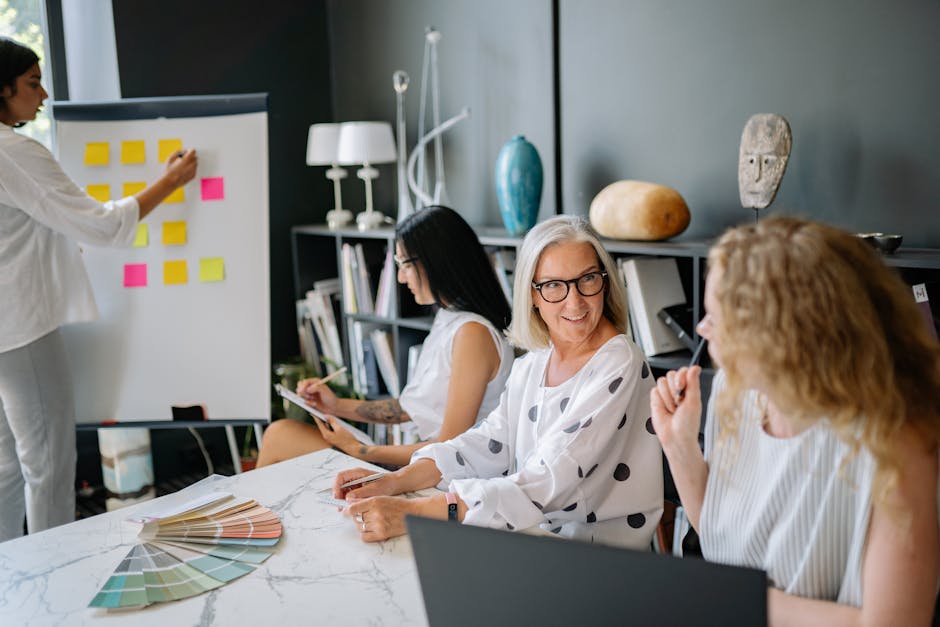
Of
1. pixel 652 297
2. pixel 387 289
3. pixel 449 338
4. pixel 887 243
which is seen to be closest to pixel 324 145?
pixel 387 289

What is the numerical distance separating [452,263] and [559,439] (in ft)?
2.76

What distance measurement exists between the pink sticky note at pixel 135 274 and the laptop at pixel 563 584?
7.32 feet

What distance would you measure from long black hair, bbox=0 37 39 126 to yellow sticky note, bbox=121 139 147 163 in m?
0.43

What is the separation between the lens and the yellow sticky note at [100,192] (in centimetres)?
284

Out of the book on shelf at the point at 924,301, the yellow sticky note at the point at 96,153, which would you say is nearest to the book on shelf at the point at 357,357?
the yellow sticky note at the point at 96,153

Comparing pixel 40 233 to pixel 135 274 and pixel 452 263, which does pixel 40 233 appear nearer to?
pixel 135 274

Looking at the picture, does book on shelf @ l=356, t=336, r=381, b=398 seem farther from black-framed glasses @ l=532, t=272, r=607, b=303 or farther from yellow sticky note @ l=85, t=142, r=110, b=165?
black-framed glasses @ l=532, t=272, r=607, b=303

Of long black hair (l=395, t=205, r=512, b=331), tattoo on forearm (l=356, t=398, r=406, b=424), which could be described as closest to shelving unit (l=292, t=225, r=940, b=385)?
long black hair (l=395, t=205, r=512, b=331)

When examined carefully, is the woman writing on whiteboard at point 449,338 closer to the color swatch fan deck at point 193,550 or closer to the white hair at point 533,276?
the white hair at point 533,276

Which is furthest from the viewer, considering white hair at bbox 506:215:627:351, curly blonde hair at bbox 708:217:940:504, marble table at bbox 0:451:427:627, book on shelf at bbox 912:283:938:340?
book on shelf at bbox 912:283:938:340

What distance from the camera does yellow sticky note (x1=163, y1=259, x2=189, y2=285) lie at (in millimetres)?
2867

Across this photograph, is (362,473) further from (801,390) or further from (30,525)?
(30,525)

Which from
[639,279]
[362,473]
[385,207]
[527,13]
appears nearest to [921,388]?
[362,473]

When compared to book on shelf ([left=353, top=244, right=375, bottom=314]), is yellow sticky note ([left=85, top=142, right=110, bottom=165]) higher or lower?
higher
